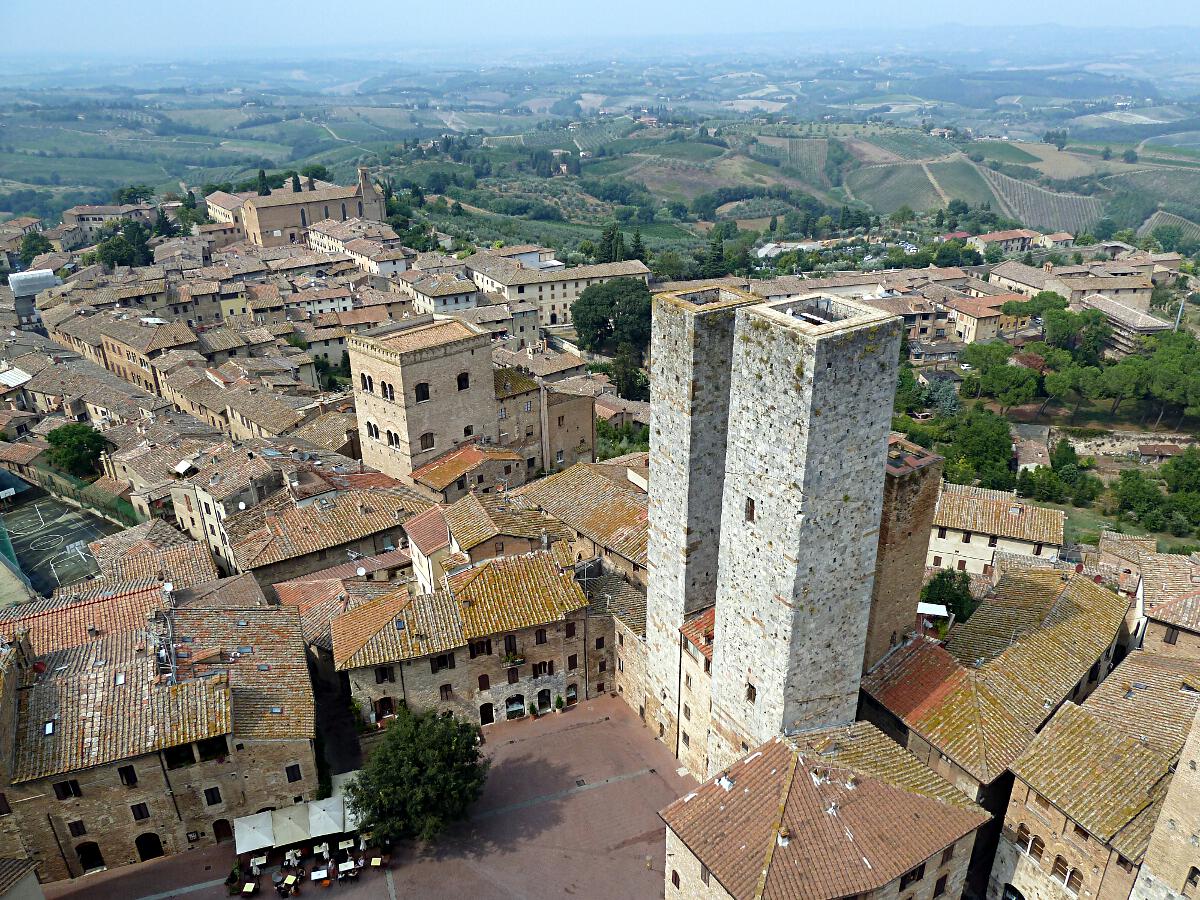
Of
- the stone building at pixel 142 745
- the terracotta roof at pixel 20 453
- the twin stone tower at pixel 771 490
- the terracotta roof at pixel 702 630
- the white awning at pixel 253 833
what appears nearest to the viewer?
the twin stone tower at pixel 771 490

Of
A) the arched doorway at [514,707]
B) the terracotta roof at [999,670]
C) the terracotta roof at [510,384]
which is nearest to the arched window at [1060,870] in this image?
the terracotta roof at [999,670]

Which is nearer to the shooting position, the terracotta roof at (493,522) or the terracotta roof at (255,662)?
the terracotta roof at (255,662)

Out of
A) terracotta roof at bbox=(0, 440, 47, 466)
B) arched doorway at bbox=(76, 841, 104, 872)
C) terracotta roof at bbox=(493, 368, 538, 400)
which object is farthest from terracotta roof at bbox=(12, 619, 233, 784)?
terracotta roof at bbox=(0, 440, 47, 466)

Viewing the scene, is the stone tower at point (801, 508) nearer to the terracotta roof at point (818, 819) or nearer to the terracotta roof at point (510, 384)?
the terracotta roof at point (818, 819)

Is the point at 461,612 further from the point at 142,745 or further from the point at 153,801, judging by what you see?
the point at 153,801

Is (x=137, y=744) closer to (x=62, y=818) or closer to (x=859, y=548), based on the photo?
(x=62, y=818)

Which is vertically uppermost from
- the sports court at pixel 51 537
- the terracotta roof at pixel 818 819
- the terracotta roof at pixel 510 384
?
the terracotta roof at pixel 510 384

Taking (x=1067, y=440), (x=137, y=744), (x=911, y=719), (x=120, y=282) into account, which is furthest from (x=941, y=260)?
(x=137, y=744)
